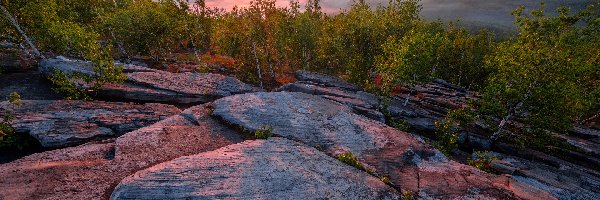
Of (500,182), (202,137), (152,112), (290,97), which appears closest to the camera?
(500,182)

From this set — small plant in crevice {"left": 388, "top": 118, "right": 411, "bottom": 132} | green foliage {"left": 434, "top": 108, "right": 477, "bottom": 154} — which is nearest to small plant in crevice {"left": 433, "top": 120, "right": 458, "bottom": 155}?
green foliage {"left": 434, "top": 108, "right": 477, "bottom": 154}

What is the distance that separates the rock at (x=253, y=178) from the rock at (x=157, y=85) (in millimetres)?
16200

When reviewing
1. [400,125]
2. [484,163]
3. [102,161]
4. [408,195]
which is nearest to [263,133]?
[102,161]

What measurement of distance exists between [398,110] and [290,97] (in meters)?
16.8

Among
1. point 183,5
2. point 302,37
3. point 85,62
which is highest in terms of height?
point 183,5

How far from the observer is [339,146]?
22.1 meters

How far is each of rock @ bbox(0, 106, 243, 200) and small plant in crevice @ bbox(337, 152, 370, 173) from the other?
784 cm

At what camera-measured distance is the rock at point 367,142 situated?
1906 cm

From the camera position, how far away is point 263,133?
21.9 meters

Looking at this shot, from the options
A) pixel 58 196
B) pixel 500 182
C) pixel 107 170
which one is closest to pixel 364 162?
pixel 500 182

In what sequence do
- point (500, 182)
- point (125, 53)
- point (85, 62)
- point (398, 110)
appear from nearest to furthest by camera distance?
point (500, 182)
point (85, 62)
point (398, 110)
point (125, 53)

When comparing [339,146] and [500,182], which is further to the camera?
[339,146]

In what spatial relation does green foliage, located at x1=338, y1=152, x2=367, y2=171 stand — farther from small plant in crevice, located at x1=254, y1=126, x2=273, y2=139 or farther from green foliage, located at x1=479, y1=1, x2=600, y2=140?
green foliage, located at x1=479, y1=1, x2=600, y2=140

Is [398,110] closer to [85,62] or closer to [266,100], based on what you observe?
[266,100]
